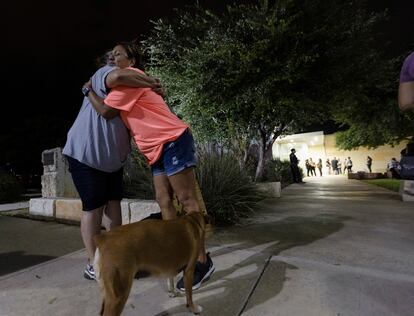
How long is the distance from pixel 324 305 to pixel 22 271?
8.21 feet

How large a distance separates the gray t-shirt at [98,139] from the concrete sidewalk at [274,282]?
96 cm

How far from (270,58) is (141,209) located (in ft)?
17.8

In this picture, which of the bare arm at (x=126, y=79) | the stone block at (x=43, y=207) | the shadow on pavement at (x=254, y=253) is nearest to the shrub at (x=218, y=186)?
the shadow on pavement at (x=254, y=253)


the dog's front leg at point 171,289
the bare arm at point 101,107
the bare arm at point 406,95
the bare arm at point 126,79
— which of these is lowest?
the dog's front leg at point 171,289

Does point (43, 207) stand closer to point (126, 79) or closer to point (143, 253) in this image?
point (126, 79)

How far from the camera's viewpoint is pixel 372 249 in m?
3.32

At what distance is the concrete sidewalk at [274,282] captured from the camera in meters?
2.11

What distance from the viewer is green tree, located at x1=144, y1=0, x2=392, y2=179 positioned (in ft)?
26.1

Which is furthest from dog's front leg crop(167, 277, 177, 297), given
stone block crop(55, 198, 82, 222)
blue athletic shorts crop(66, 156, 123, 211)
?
stone block crop(55, 198, 82, 222)

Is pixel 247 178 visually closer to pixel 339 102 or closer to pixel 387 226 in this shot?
pixel 387 226

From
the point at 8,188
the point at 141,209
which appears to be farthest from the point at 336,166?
the point at 141,209

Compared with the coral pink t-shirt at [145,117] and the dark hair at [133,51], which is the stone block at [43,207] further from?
the coral pink t-shirt at [145,117]

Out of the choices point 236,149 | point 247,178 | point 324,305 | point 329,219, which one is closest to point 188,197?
point 324,305

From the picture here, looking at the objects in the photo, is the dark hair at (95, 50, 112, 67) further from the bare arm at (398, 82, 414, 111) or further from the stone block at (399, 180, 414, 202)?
the stone block at (399, 180, 414, 202)
